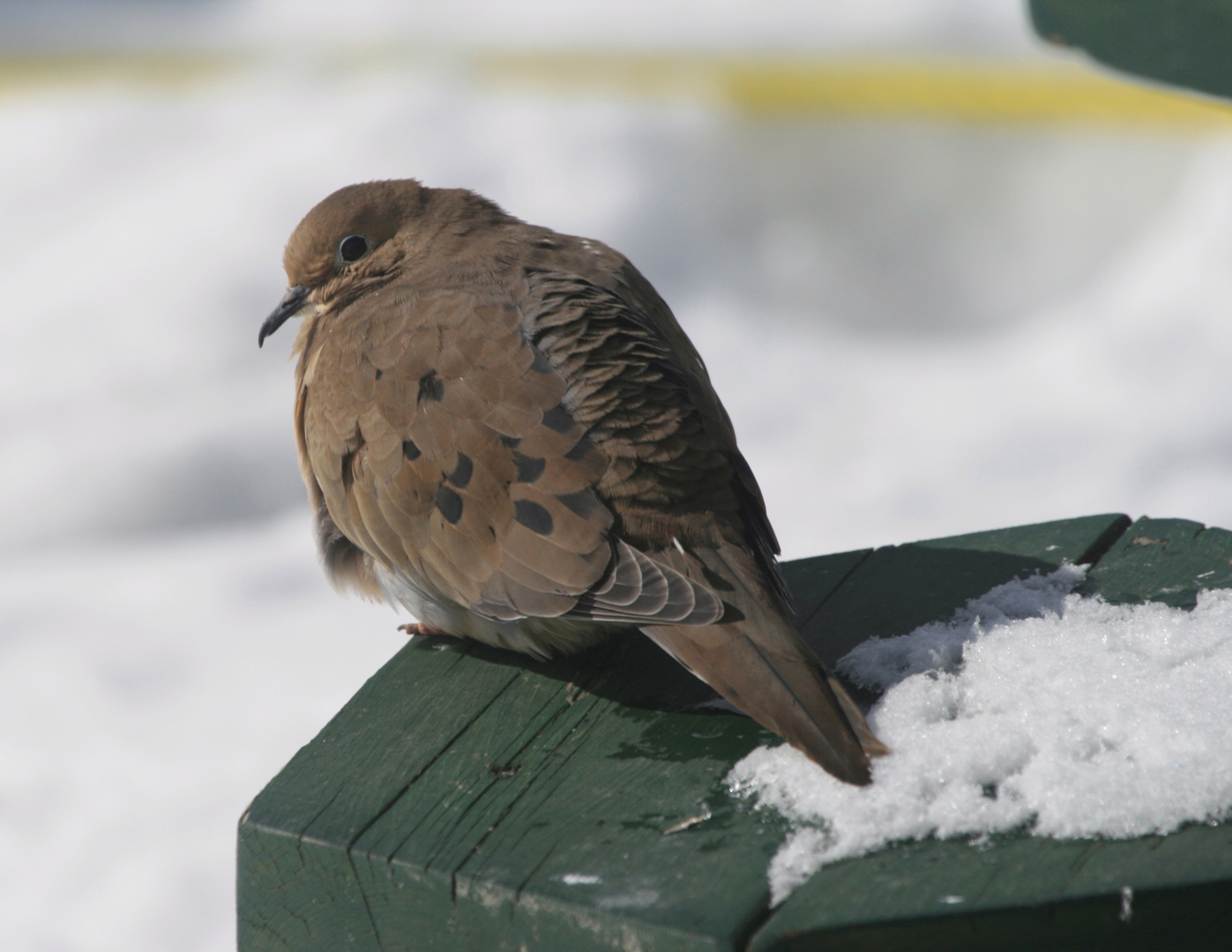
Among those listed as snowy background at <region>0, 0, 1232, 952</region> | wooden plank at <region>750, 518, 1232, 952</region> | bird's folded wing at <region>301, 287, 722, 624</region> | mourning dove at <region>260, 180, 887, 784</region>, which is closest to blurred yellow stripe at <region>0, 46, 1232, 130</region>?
snowy background at <region>0, 0, 1232, 952</region>

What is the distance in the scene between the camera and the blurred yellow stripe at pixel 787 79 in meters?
7.16

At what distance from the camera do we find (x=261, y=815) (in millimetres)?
2203

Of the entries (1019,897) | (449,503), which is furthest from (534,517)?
(1019,897)

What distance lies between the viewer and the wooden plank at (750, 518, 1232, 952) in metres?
1.77

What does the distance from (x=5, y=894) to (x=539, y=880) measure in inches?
85.4

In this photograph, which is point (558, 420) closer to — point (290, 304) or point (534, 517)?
point (534, 517)

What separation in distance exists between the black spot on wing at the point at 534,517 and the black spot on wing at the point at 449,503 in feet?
0.45

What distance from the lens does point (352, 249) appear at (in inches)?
128

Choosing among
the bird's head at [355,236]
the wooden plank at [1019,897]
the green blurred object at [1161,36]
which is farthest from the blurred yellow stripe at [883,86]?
the wooden plank at [1019,897]

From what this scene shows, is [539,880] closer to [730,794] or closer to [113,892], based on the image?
[730,794]

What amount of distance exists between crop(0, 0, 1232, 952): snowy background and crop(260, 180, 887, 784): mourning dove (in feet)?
4.79

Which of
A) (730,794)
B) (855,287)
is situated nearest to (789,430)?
(855,287)

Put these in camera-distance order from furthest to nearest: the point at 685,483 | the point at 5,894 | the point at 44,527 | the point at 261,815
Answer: the point at 44,527
the point at 5,894
the point at 685,483
the point at 261,815

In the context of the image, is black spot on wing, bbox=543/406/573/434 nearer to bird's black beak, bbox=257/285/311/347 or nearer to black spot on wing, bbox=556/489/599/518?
black spot on wing, bbox=556/489/599/518
